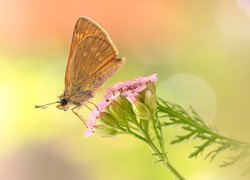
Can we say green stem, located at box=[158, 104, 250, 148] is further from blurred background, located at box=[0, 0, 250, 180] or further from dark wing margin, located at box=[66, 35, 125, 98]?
blurred background, located at box=[0, 0, 250, 180]

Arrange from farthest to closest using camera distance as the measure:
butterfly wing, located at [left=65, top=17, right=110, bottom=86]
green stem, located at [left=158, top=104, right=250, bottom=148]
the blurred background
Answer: the blurred background < butterfly wing, located at [left=65, top=17, right=110, bottom=86] < green stem, located at [left=158, top=104, right=250, bottom=148]

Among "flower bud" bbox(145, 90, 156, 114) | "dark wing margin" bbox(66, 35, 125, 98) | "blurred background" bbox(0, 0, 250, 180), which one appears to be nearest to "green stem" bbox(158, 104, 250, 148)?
"flower bud" bbox(145, 90, 156, 114)

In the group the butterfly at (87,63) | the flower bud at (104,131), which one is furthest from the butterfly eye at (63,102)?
the flower bud at (104,131)

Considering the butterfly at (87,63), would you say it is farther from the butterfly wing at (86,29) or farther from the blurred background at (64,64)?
the blurred background at (64,64)

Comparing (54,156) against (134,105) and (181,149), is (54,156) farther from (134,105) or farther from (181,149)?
(134,105)

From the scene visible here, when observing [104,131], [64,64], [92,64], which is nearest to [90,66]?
[92,64]

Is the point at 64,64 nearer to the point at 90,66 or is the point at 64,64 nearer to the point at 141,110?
the point at 90,66

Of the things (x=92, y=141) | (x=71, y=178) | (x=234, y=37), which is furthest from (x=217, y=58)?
(x=71, y=178)
